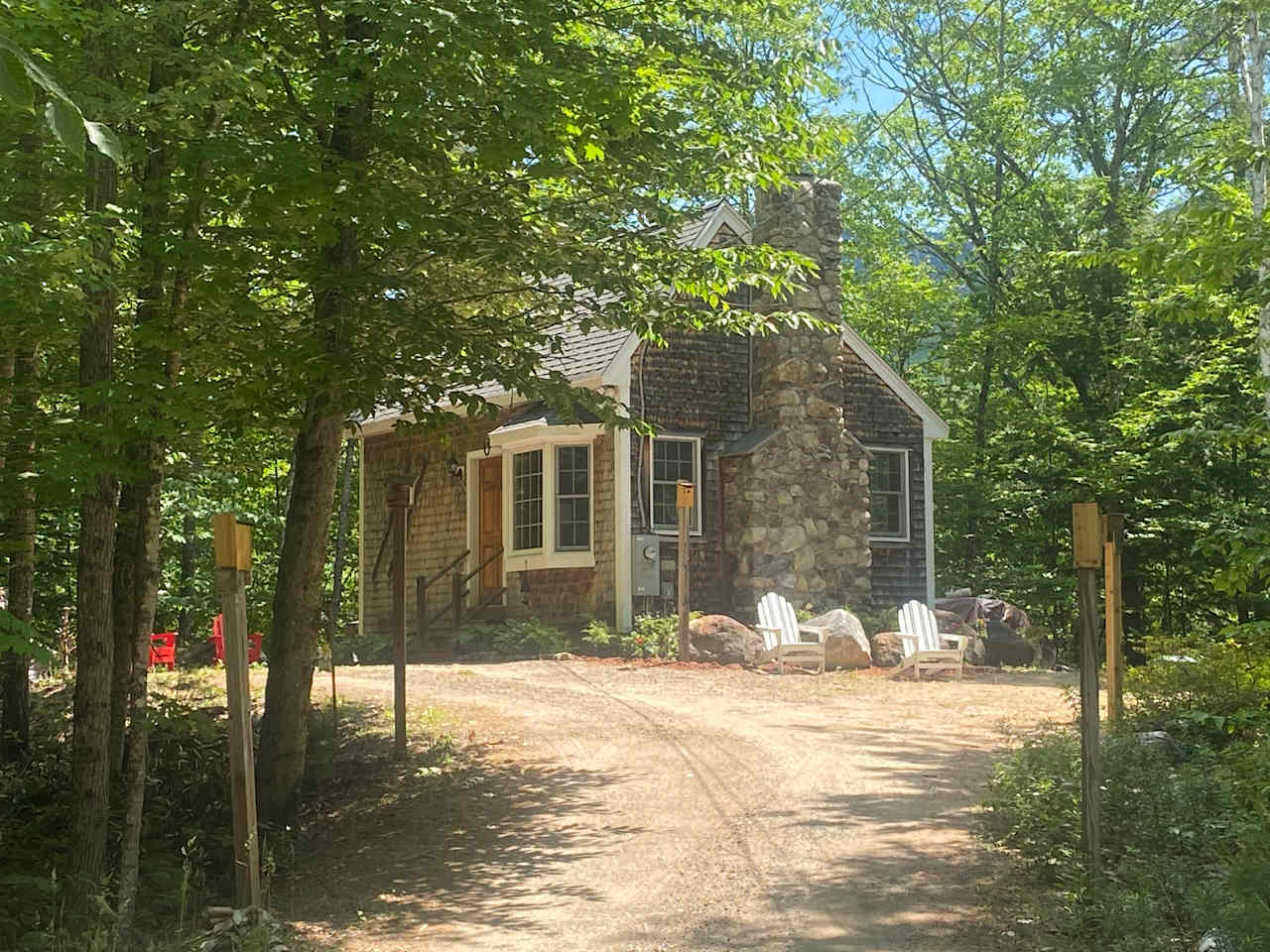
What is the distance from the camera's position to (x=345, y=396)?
8555 millimetres

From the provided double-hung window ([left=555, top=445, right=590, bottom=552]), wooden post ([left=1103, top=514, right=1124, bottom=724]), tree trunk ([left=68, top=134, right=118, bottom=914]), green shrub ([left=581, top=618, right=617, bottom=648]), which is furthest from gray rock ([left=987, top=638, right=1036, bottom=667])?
tree trunk ([left=68, top=134, right=118, bottom=914])

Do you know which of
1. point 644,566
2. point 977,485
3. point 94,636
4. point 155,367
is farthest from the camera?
point 977,485

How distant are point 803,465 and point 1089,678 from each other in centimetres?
1296

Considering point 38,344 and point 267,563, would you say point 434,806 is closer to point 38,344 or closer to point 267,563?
point 38,344

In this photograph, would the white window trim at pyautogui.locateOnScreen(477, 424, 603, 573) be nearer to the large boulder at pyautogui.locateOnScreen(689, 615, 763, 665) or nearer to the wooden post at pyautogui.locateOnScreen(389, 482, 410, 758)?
the large boulder at pyautogui.locateOnScreen(689, 615, 763, 665)

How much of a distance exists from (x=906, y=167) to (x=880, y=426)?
45.5 ft

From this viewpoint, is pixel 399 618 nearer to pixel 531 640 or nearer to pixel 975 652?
pixel 531 640

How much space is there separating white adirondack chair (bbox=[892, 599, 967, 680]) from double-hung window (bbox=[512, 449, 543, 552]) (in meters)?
5.77

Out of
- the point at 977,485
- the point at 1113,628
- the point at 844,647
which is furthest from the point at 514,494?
the point at 977,485

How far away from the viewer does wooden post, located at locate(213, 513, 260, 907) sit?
257 inches

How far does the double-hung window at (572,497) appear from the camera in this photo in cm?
1961

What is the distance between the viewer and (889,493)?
2197 centimetres

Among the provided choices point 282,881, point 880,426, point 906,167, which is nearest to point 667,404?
point 880,426

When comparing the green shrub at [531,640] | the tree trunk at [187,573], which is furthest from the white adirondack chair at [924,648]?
the tree trunk at [187,573]
